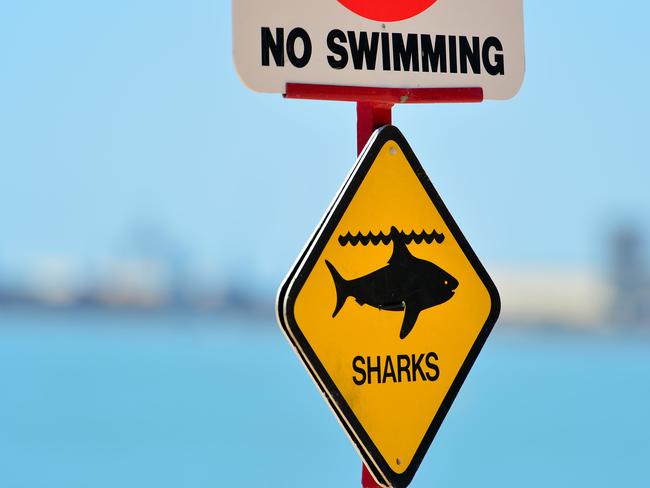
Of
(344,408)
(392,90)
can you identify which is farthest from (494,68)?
(344,408)

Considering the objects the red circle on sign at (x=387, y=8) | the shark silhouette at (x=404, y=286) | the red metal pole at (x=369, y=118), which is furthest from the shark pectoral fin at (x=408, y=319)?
the red circle on sign at (x=387, y=8)

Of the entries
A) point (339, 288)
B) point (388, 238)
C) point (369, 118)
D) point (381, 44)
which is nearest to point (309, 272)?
point (339, 288)

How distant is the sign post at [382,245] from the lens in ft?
5.12

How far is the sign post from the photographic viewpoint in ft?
5.12

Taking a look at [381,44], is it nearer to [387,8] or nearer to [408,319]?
[387,8]

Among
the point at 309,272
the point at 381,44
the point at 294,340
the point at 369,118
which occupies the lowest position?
the point at 294,340

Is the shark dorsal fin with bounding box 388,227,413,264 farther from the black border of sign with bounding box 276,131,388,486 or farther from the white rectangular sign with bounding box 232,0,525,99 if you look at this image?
the white rectangular sign with bounding box 232,0,525,99

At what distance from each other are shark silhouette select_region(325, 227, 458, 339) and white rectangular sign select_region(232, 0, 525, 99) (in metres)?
0.33

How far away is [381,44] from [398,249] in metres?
0.41

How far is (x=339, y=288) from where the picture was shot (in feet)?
5.13

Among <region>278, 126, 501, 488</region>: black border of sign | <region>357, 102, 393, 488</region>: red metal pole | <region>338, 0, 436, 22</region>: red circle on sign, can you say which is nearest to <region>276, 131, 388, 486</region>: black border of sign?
<region>278, 126, 501, 488</region>: black border of sign

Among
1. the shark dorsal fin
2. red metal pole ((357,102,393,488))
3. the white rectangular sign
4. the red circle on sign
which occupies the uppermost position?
the red circle on sign

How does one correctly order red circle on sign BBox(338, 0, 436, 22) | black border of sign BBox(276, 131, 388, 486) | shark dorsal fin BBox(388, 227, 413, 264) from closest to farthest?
black border of sign BBox(276, 131, 388, 486) → shark dorsal fin BBox(388, 227, 413, 264) → red circle on sign BBox(338, 0, 436, 22)

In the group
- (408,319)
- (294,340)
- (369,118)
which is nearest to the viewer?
(294,340)
